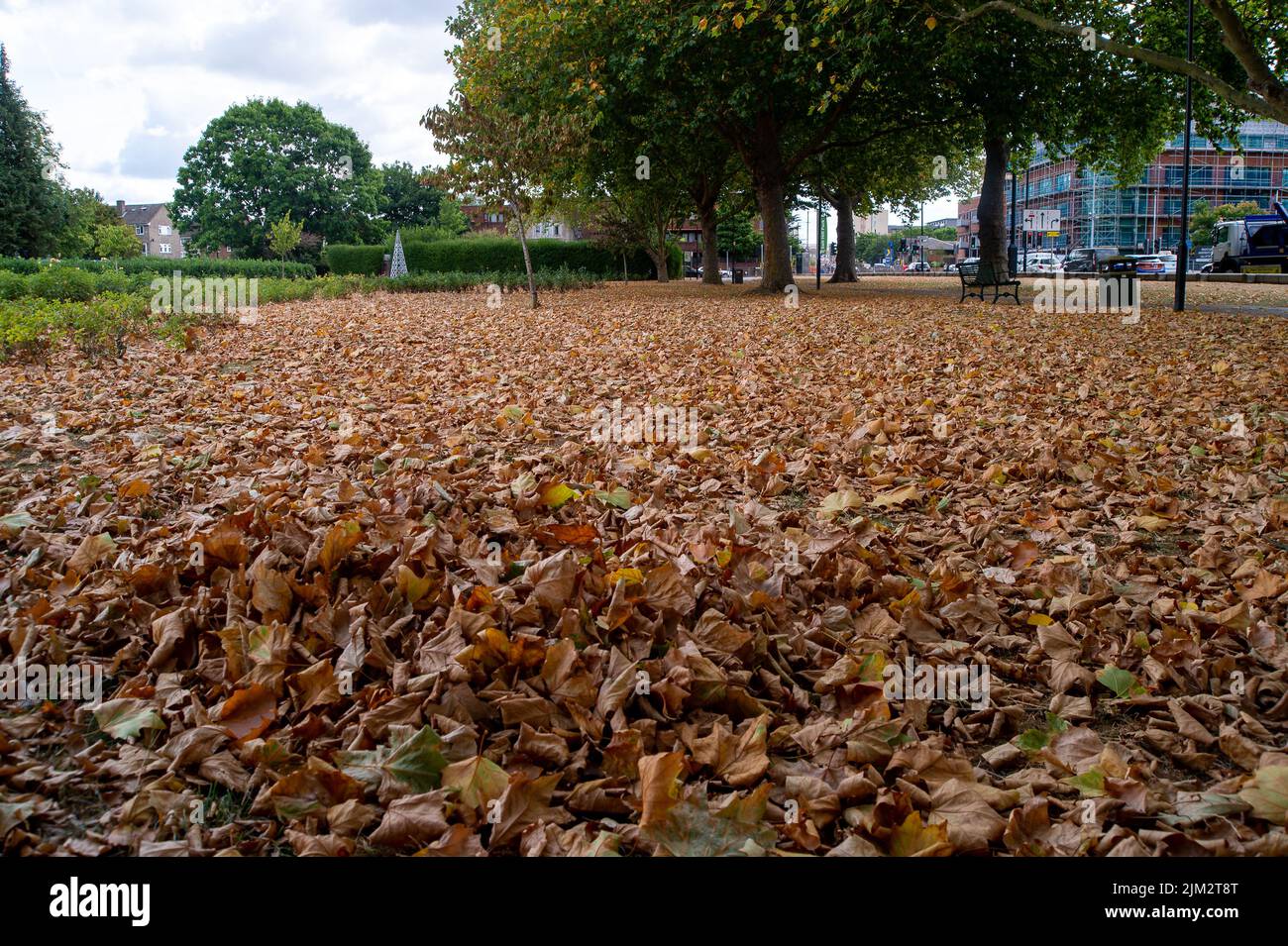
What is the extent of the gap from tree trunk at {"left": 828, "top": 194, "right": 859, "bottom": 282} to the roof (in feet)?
314

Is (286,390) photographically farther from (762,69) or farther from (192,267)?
(192,267)

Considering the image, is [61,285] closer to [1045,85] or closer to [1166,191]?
[1045,85]

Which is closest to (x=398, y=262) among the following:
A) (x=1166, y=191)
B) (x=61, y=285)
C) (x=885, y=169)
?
(x=885, y=169)

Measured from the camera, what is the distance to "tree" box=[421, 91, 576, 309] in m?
18.0

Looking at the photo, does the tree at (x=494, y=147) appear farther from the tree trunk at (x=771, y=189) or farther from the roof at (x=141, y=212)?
the roof at (x=141, y=212)

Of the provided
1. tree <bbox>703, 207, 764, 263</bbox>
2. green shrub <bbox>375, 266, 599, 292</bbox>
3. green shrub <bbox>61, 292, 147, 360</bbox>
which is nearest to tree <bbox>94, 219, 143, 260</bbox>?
tree <bbox>703, 207, 764, 263</bbox>

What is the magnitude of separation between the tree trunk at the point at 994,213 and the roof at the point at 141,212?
350ft

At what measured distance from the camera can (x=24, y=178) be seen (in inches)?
1522

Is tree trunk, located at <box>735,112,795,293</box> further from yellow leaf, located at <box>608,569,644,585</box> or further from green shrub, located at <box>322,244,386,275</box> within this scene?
yellow leaf, located at <box>608,569,644,585</box>

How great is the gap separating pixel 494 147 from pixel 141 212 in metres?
109

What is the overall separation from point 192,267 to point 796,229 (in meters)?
36.0

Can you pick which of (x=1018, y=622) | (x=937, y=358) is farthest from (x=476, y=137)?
(x=1018, y=622)
